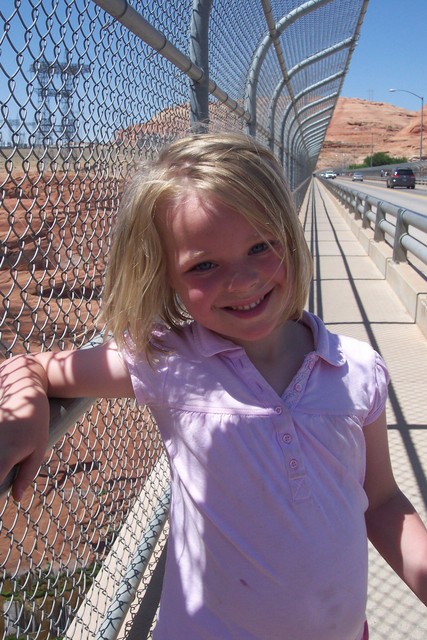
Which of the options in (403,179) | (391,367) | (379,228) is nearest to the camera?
(391,367)

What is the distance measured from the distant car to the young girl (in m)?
45.4

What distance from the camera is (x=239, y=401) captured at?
137cm

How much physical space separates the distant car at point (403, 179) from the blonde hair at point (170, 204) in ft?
149

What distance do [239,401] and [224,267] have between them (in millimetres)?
280

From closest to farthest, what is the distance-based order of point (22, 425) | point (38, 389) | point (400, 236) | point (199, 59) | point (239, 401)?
point (22, 425), point (38, 389), point (239, 401), point (199, 59), point (400, 236)

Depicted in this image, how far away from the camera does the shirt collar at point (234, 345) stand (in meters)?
1.43

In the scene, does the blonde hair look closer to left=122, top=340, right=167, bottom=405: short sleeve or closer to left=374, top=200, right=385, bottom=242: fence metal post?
left=122, top=340, right=167, bottom=405: short sleeve

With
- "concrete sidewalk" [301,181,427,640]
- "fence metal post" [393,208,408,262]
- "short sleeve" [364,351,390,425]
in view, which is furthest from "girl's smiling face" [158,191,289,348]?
"fence metal post" [393,208,408,262]

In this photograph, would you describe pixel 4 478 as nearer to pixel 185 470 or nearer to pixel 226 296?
pixel 185 470

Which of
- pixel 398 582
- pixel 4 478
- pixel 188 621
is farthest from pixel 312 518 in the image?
pixel 398 582

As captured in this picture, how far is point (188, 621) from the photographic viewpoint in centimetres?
136

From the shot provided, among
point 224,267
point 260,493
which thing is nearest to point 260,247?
point 224,267

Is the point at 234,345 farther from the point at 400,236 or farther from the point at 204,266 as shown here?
the point at 400,236

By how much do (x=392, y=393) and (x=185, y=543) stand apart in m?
2.81
